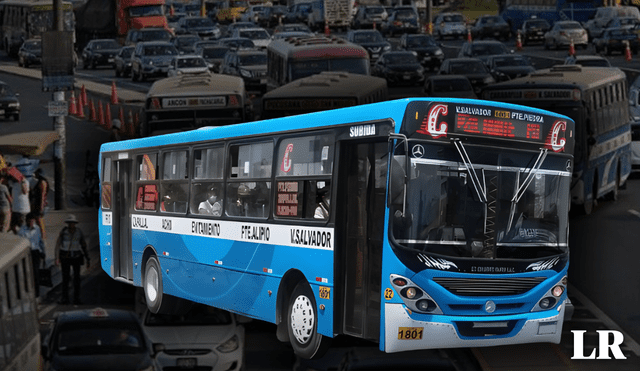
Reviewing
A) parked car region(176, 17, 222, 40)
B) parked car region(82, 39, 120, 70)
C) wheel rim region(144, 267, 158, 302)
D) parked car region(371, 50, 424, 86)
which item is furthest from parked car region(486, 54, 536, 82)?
wheel rim region(144, 267, 158, 302)

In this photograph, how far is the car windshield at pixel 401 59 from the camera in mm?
54062

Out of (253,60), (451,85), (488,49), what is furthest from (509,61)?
(253,60)

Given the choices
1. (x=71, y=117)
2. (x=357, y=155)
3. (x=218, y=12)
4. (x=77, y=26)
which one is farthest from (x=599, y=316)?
(x=218, y=12)

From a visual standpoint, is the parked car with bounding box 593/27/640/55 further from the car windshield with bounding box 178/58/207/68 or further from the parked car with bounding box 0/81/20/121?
the parked car with bounding box 0/81/20/121

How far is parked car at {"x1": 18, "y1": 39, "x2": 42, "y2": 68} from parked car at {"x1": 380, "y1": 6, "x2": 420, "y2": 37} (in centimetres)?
2152

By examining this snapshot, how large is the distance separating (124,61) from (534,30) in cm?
2649

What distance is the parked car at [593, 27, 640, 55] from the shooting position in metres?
67.1

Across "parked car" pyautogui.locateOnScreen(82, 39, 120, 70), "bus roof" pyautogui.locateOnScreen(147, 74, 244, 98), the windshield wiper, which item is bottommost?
"parked car" pyautogui.locateOnScreen(82, 39, 120, 70)

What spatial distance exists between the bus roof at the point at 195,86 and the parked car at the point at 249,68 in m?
19.5

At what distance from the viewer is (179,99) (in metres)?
27.6

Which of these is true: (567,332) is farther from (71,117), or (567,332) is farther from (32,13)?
(32,13)

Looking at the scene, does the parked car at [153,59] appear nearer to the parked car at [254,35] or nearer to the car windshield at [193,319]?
the parked car at [254,35]

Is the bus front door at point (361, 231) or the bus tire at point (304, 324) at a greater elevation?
the bus front door at point (361, 231)

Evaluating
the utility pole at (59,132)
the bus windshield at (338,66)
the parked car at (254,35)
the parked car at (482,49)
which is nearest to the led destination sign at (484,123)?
the bus windshield at (338,66)
